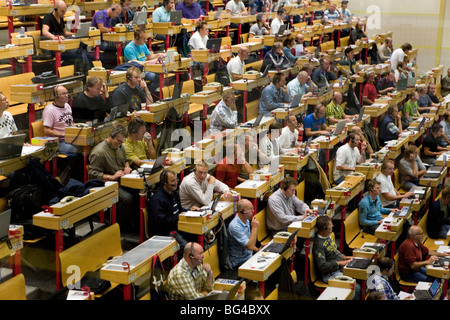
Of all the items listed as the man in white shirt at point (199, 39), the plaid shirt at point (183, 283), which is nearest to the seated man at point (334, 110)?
the man in white shirt at point (199, 39)

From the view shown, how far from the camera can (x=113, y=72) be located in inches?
328

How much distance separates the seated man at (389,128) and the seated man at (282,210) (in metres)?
3.67

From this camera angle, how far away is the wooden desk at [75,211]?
5270 millimetres

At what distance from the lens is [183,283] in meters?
5.21

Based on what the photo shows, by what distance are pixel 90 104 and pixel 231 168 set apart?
1.63 m

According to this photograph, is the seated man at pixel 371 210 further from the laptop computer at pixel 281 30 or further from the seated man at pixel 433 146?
the laptop computer at pixel 281 30

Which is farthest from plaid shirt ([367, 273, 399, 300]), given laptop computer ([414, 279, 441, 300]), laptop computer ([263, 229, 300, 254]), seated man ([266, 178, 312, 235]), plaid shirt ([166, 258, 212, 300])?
plaid shirt ([166, 258, 212, 300])

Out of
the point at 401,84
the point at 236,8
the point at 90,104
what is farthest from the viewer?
the point at 236,8

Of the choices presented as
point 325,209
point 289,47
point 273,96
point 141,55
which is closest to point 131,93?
point 141,55

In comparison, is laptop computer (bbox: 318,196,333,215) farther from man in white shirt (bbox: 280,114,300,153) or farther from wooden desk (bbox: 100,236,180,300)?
wooden desk (bbox: 100,236,180,300)

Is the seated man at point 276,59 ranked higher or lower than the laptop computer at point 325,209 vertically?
higher

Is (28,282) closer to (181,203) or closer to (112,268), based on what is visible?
(112,268)

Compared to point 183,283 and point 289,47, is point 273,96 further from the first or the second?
point 183,283

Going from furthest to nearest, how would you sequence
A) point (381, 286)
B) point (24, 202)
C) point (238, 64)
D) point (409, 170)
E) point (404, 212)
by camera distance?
point (238, 64)
point (409, 170)
point (404, 212)
point (381, 286)
point (24, 202)
